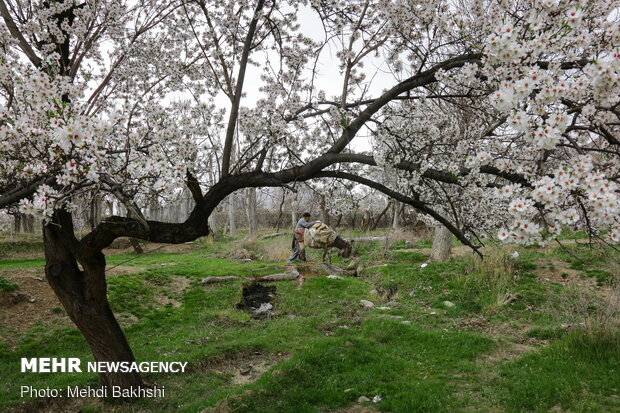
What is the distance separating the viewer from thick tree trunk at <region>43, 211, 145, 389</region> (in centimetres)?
491

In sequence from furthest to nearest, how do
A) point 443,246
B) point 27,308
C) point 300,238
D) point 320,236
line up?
point 300,238
point 320,236
point 443,246
point 27,308

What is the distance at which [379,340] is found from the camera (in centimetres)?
687

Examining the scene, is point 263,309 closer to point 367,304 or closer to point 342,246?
point 367,304

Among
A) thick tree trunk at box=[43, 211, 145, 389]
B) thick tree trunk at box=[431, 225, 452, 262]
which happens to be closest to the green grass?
thick tree trunk at box=[43, 211, 145, 389]

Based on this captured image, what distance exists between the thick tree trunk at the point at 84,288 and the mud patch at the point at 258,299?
400cm

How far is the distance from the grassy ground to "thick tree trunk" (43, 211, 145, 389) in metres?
0.62

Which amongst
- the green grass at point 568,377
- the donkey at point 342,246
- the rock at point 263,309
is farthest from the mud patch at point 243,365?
the donkey at point 342,246

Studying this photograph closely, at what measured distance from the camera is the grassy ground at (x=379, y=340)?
193 inches

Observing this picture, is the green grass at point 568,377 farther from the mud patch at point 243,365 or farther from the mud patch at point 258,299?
the mud patch at point 258,299

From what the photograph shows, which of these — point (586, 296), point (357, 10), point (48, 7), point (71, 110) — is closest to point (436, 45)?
point (357, 10)

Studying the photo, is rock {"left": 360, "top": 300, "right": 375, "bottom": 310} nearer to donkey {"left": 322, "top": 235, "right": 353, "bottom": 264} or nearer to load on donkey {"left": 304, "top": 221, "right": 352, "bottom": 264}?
load on donkey {"left": 304, "top": 221, "right": 352, "bottom": 264}

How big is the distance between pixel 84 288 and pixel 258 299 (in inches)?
206

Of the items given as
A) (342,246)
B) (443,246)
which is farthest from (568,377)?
(342,246)

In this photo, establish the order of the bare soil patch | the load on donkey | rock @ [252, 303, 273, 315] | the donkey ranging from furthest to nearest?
the donkey → the load on donkey → rock @ [252, 303, 273, 315] → the bare soil patch
